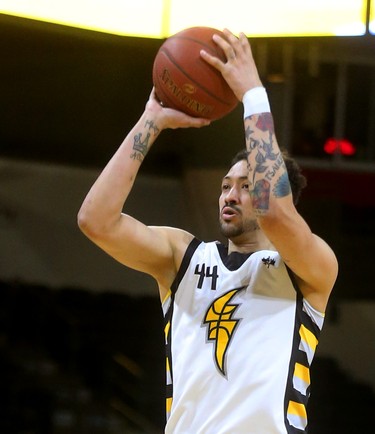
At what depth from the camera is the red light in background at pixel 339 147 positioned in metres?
6.52

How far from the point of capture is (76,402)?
648cm

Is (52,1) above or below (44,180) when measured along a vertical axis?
above

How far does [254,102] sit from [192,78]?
0.22 metres

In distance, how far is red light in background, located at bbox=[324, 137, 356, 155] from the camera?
21.4ft

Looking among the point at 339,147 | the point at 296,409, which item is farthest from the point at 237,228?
the point at 339,147

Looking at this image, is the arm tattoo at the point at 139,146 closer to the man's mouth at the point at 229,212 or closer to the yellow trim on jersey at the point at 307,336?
the man's mouth at the point at 229,212

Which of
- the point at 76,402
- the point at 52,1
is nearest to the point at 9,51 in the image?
the point at 52,1

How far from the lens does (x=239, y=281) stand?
2.77 metres

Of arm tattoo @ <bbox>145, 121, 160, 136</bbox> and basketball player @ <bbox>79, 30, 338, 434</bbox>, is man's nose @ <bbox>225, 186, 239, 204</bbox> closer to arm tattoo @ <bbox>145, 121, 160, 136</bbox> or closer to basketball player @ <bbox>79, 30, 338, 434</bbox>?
basketball player @ <bbox>79, 30, 338, 434</bbox>

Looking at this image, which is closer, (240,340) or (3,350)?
(240,340)

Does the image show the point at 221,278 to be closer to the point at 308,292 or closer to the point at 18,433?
the point at 308,292

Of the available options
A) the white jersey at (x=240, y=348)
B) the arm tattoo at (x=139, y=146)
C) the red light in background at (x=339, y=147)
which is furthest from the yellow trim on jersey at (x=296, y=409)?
the red light in background at (x=339, y=147)

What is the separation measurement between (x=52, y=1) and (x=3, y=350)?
2472 mm

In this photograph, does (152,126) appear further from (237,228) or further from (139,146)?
(237,228)
